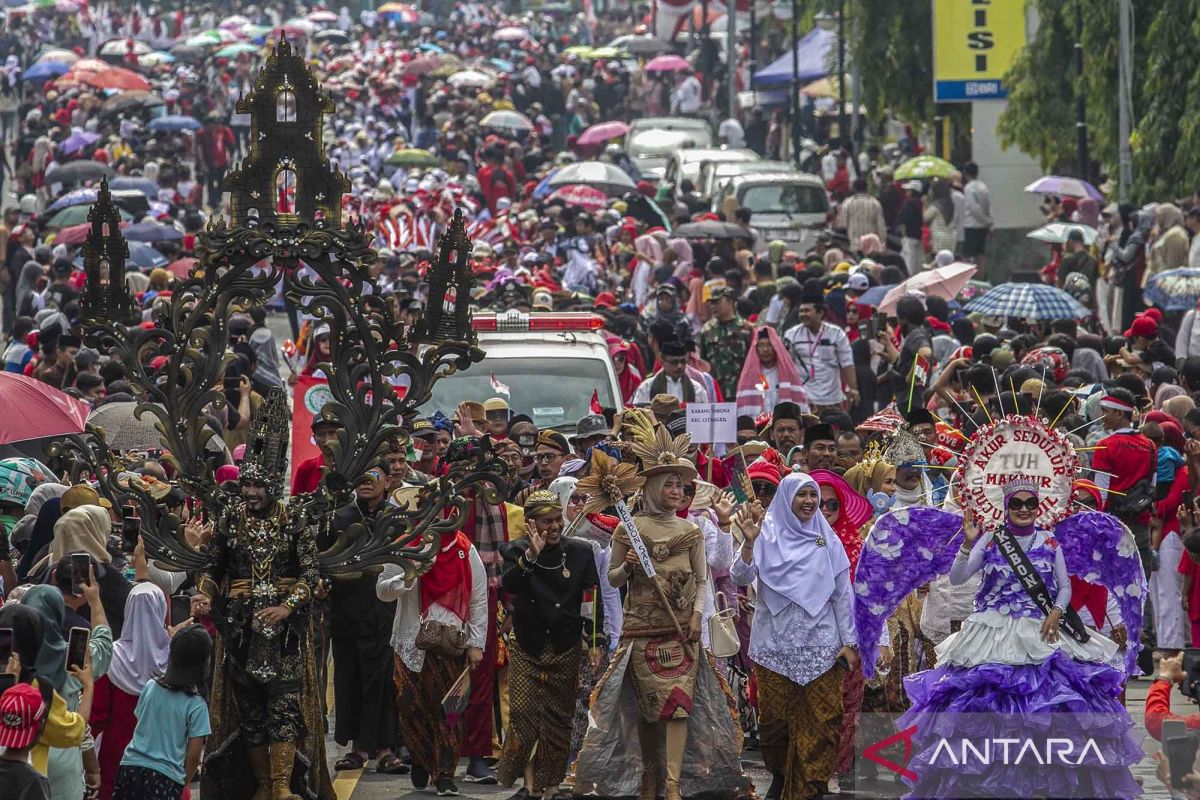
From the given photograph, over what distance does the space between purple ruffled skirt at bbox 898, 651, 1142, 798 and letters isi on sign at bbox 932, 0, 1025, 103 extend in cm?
2262

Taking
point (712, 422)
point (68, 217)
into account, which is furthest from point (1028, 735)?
point (68, 217)

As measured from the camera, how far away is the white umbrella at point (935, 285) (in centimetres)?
2273

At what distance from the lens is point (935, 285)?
76.3 ft

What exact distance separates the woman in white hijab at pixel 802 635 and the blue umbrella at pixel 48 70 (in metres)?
45.8

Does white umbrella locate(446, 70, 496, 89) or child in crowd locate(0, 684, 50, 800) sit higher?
white umbrella locate(446, 70, 496, 89)

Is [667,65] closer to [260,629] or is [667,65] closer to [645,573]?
[645,573]

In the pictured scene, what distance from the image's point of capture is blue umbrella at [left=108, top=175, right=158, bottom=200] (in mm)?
34156

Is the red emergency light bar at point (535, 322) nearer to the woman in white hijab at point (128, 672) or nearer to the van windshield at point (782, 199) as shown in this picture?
the woman in white hijab at point (128, 672)

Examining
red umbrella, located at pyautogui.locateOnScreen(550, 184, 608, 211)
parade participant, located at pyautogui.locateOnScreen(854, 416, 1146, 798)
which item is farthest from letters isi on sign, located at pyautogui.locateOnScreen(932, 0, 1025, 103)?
parade participant, located at pyautogui.locateOnScreen(854, 416, 1146, 798)

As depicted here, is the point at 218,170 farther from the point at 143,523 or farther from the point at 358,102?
the point at 143,523

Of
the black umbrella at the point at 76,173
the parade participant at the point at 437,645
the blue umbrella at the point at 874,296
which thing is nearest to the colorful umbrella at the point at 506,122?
the black umbrella at the point at 76,173

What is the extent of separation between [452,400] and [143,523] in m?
5.60

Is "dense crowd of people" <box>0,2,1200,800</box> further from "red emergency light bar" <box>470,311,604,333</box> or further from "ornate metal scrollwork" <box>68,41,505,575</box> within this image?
"red emergency light bar" <box>470,311,604,333</box>

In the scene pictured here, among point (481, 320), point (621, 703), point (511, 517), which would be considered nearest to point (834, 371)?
point (481, 320)
